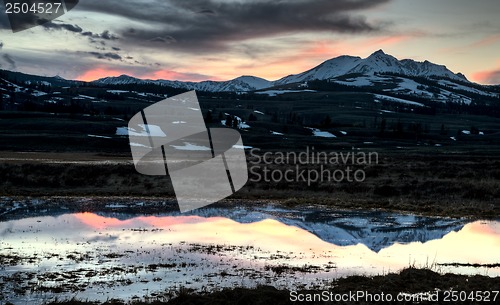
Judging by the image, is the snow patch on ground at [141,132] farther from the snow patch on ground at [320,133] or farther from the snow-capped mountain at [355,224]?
the snow-capped mountain at [355,224]

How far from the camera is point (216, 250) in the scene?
2075 cm

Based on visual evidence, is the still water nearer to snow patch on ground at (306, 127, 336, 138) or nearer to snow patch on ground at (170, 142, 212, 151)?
snow patch on ground at (170, 142, 212, 151)

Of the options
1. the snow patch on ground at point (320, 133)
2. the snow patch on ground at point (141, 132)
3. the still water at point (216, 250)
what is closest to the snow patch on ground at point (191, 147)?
the snow patch on ground at point (141, 132)

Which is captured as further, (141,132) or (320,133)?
(320,133)

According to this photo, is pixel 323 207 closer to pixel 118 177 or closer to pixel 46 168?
pixel 118 177

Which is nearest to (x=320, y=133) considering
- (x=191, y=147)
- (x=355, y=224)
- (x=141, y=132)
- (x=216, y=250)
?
(x=141, y=132)

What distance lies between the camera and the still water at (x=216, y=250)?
15.2 meters

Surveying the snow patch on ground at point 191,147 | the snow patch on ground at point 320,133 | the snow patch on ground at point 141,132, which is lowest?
the snow patch on ground at point 191,147

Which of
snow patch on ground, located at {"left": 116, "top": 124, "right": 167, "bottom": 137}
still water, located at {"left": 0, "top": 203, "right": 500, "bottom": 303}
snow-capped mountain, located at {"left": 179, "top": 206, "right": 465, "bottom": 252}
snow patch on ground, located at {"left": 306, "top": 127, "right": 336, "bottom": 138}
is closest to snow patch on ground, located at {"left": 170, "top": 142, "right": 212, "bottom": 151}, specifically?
snow patch on ground, located at {"left": 116, "top": 124, "right": 167, "bottom": 137}

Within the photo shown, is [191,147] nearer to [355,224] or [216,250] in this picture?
[355,224]

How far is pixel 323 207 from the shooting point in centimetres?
3578

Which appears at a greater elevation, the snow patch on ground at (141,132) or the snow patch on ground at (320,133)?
the snow patch on ground at (141,132)

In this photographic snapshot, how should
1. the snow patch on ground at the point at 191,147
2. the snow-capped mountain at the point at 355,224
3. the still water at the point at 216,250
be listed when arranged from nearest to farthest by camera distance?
the still water at the point at 216,250 → the snow-capped mountain at the point at 355,224 → the snow patch on ground at the point at 191,147

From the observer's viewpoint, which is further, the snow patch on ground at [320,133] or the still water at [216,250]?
the snow patch on ground at [320,133]
